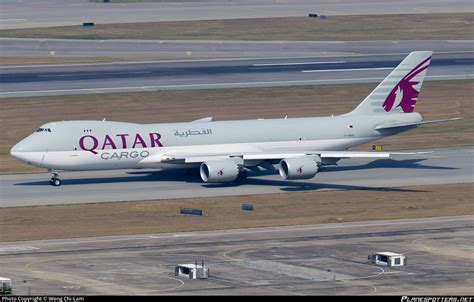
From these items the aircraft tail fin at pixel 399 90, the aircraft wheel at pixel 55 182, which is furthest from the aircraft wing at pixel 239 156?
the aircraft tail fin at pixel 399 90

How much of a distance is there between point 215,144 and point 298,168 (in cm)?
759

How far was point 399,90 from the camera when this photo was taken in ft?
344

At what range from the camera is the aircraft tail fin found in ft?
342

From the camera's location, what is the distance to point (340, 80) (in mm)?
147000

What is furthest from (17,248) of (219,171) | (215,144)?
(215,144)

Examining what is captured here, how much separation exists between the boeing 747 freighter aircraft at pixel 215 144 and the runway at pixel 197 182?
1465 mm

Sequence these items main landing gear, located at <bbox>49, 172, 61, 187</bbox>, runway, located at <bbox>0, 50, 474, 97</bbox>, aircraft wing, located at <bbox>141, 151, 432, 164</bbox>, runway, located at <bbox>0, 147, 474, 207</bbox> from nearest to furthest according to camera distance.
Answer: runway, located at <bbox>0, 147, 474, 207</bbox>, main landing gear, located at <bbox>49, 172, 61, 187</bbox>, aircraft wing, located at <bbox>141, 151, 432, 164</bbox>, runway, located at <bbox>0, 50, 474, 97</bbox>

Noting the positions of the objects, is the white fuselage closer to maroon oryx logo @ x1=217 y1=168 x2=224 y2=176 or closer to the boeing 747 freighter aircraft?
the boeing 747 freighter aircraft

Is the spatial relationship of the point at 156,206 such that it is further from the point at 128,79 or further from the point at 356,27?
the point at 356,27

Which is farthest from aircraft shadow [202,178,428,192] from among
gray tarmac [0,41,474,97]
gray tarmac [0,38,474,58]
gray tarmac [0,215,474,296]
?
gray tarmac [0,38,474,58]

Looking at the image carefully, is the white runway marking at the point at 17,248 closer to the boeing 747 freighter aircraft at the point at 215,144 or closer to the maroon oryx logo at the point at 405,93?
the boeing 747 freighter aircraft at the point at 215,144

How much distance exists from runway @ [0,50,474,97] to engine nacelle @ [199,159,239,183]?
4663cm

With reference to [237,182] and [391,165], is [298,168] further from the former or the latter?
[391,165]

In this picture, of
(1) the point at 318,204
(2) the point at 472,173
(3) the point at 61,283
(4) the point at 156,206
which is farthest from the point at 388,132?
(3) the point at 61,283
